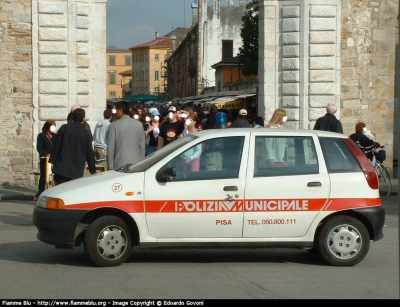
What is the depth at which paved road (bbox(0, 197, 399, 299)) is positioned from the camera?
25.9ft

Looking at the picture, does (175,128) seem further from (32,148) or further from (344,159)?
(344,159)

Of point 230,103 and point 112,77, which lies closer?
point 230,103

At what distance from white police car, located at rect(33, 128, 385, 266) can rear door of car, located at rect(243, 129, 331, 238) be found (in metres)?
0.01

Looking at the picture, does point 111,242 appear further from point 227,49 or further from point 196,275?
point 227,49

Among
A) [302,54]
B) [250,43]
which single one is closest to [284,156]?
[302,54]

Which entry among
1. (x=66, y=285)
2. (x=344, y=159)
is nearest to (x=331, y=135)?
(x=344, y=159)

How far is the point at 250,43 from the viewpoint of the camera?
71.6 meters

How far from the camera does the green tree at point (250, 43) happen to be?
233ft

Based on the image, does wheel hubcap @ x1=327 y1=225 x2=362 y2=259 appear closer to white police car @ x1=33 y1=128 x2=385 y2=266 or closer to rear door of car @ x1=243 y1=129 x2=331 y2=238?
white police car @ x1=33 y1=128 x2=385 y2=266

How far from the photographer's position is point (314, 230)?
9.48m

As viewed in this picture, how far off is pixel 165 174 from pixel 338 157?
2.02 metres

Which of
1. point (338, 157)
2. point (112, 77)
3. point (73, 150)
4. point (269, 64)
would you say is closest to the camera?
point (338, 157)

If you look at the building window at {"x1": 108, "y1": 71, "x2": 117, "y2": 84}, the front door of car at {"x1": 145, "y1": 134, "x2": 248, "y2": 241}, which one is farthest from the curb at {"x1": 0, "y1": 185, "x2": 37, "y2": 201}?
the building window at {"x1": 108, "y1": 71, "x2": 117, "y2": 84}

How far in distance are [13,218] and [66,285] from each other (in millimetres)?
6318
